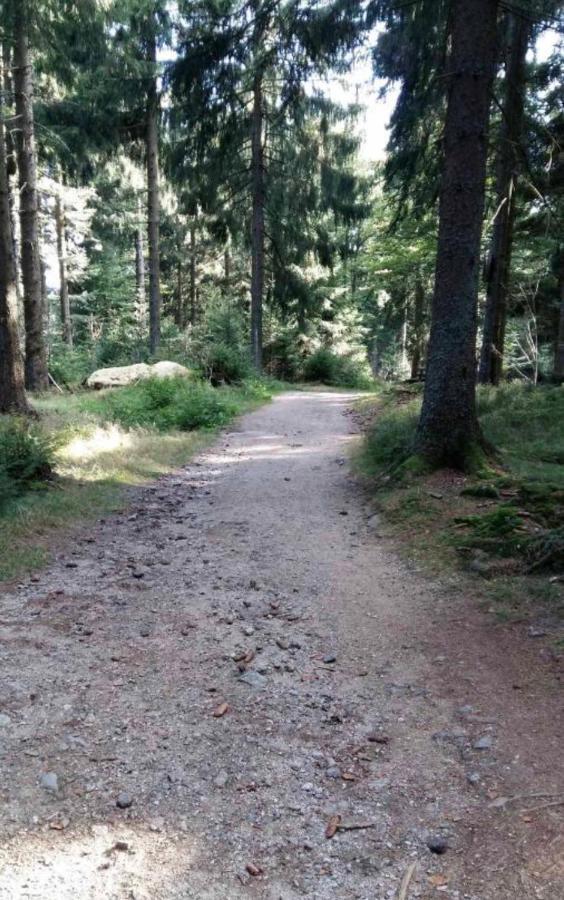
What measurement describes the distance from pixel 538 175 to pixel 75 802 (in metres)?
10.5

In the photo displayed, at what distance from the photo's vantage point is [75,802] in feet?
8.17

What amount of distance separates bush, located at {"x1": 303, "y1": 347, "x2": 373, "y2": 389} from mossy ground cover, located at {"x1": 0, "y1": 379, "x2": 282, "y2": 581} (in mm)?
12752

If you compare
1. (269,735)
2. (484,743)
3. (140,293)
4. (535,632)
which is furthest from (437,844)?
(140,293)

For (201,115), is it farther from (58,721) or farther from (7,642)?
(58,721)

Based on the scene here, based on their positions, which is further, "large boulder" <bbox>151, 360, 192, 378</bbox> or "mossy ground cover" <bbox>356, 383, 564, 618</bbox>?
"large boulder" <bbox>151, 360, 192, 378</bbox>

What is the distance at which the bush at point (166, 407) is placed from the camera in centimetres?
1202

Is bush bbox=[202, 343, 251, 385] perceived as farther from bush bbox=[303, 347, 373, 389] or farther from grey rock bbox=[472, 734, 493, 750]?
grey rock bbox=[472, 734, 493, 750]

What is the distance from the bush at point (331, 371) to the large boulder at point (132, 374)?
13087mm

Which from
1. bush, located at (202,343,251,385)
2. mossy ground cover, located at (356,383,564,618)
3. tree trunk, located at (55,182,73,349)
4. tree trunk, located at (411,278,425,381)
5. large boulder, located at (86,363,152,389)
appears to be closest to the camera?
mossy ground cover, located at (356,383,564,618)

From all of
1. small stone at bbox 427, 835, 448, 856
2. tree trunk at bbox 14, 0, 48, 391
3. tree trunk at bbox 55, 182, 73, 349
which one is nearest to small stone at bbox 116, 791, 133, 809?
small stone at bbox 427, 835, 448, 856

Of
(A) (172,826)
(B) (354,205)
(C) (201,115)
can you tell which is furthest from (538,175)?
(B) (354,205)

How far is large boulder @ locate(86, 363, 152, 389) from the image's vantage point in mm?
15992

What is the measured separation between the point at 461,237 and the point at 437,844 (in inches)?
231

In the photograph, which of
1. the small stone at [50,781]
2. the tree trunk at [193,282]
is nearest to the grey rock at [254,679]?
the small stone at [50,781]
